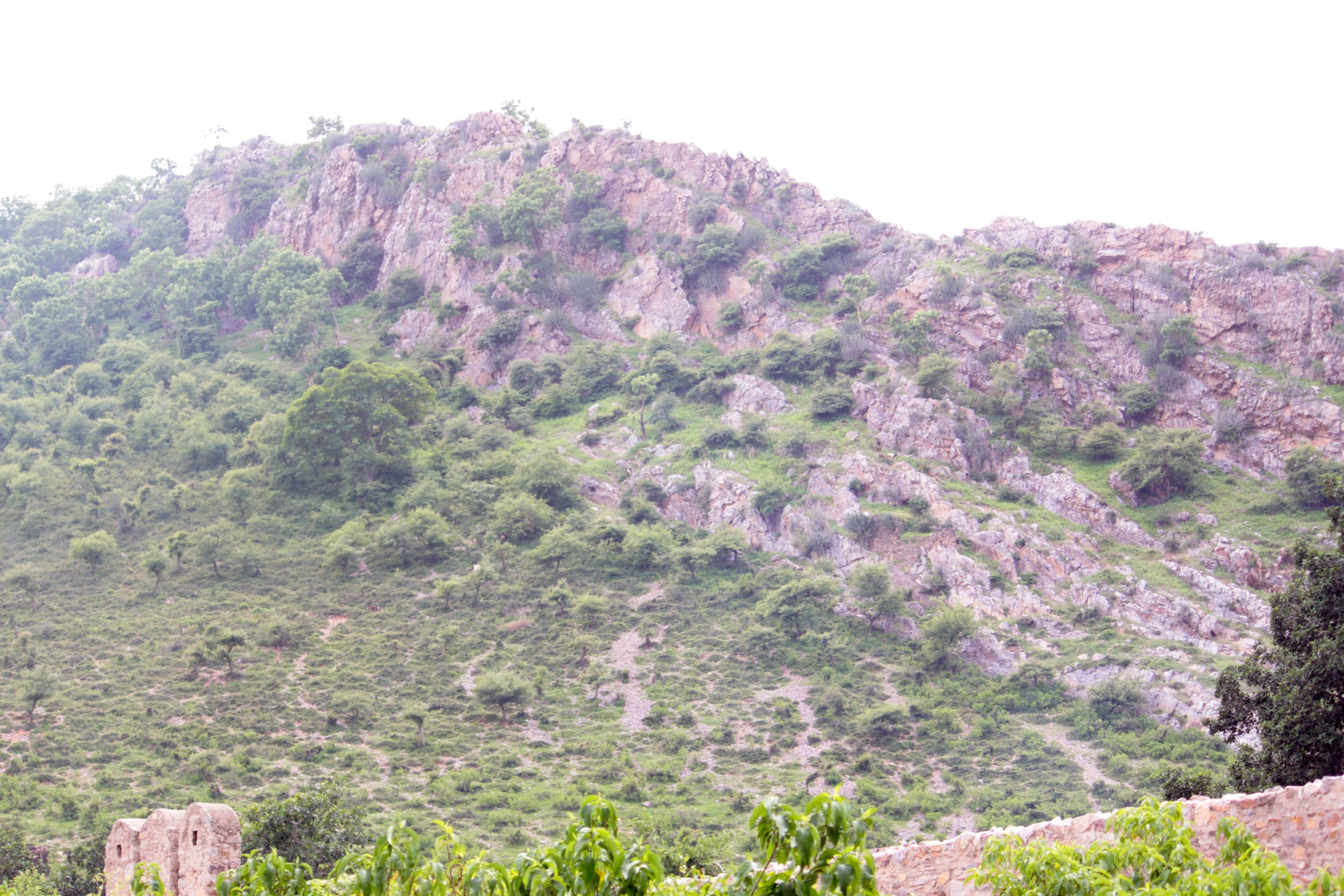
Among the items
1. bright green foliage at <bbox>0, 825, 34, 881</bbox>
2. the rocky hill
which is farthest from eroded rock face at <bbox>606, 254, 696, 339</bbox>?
bright green foliage at <bbox>0, 825, 34, 881</bbox>

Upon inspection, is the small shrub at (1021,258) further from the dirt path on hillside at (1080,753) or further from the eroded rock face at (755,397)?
the dirt path on hillside at (1080,753)

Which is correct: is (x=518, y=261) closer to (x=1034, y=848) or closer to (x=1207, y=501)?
(x=1207, y=501)

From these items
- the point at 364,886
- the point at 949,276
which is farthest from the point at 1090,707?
the point at 364,886

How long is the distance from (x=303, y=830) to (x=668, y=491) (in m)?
31.1

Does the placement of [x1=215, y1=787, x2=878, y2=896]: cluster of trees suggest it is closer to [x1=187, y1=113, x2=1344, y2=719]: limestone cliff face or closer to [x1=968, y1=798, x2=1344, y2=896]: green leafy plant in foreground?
[x1=968, y1=798, x2=1344, y2=896]: green leafy plant in foreground

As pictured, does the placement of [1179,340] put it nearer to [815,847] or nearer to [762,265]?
[762,265]

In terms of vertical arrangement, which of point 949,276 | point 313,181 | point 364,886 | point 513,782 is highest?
point 313,181

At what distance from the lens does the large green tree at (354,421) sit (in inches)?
1969

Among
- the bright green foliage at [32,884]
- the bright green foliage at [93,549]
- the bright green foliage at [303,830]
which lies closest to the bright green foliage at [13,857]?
the bright green foliage at [32,884]

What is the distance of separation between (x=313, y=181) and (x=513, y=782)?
5995 centimetres

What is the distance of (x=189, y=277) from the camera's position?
68.4 metres

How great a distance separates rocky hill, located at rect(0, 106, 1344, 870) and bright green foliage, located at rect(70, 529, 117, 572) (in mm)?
968

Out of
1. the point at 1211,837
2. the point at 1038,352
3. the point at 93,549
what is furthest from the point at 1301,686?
the point at 93,549

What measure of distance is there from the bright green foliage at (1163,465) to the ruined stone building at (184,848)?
131 ft
